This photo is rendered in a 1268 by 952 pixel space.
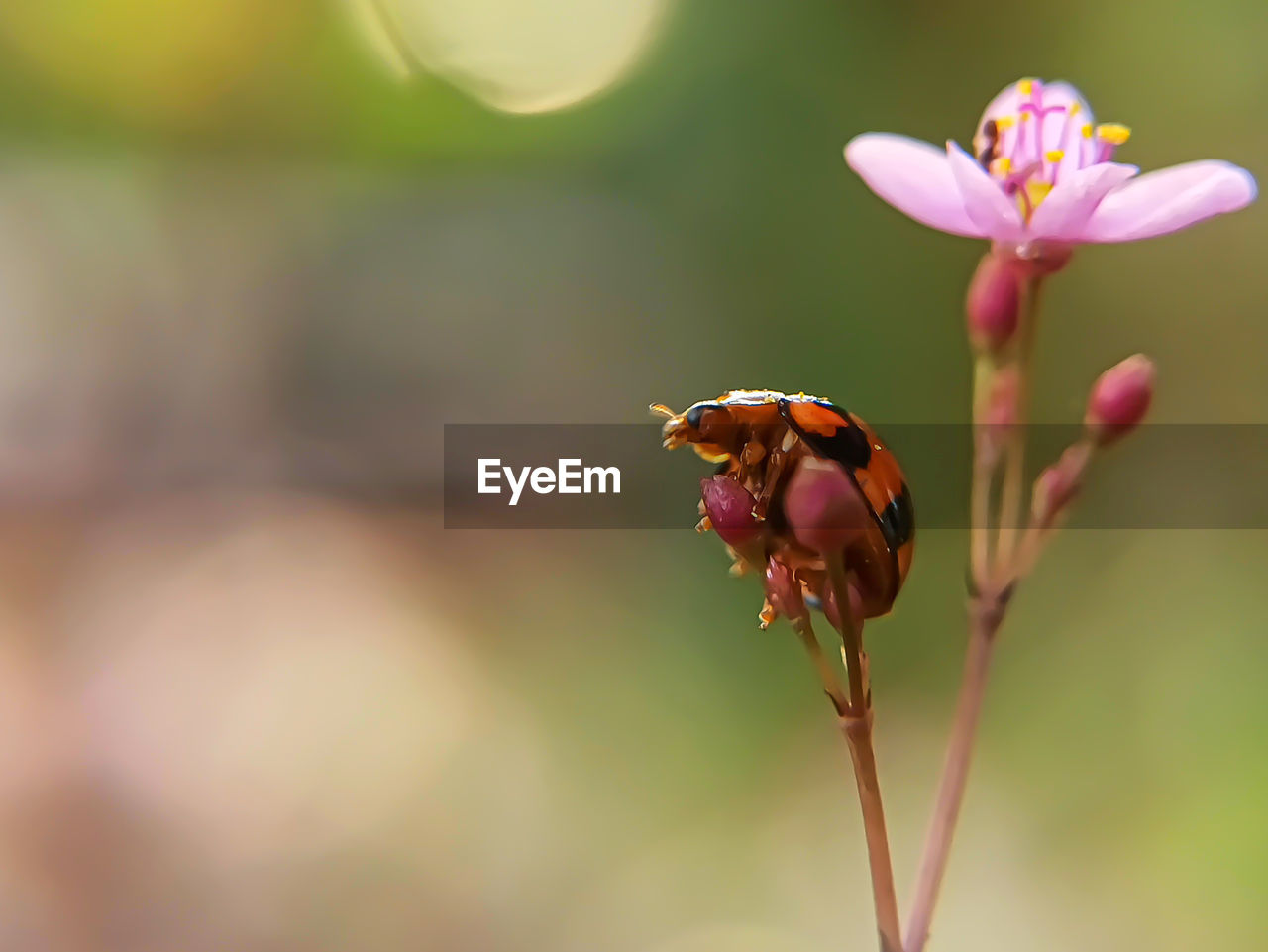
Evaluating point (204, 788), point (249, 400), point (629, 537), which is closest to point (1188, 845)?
point (629, 537)

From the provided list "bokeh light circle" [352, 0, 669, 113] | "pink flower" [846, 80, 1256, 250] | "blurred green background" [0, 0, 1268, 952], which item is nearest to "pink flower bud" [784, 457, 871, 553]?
"pink flower" [846, 80, 1256, 250]

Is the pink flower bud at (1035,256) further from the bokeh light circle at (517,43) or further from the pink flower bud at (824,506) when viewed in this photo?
the bokeh light circle at (517,43)

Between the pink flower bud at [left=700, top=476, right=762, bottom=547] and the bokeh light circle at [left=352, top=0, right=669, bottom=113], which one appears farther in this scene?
the bokeh light circle at [left=352, top=0, right=669, bottom=113]
